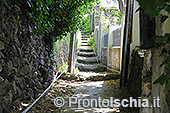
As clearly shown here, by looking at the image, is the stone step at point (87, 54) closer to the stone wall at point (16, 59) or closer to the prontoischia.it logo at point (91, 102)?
the prontoischia.it logo at point (91, 102)

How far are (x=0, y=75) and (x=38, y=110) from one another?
3.98 ft

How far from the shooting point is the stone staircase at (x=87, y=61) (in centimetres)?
837

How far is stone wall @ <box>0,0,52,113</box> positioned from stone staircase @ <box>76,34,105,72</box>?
181 inches

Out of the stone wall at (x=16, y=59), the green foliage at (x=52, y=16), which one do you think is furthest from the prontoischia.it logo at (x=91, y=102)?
the green foliage at (x=52, y=16)

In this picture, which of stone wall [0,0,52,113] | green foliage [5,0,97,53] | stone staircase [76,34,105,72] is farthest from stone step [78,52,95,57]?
stone wall [0,0,52,113]

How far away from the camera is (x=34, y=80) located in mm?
3684

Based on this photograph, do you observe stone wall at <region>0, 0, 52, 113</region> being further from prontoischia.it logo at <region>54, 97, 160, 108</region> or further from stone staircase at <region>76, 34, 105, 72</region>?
stone staircase at <region>76, 34, 105, 72</region>

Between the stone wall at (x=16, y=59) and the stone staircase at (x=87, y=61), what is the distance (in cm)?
460

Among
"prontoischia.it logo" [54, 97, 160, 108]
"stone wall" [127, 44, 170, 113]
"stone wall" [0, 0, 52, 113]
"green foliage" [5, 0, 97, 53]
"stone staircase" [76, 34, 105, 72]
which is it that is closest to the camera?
"stone wall" [127, 44, 170, 113]

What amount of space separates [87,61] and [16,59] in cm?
736

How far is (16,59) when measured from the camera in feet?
9.12

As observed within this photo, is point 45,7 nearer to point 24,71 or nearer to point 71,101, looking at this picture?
point 24,71

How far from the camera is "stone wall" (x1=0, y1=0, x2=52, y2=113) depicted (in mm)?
2369

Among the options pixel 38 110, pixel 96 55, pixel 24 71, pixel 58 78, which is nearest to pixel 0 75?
pixel 24 71
